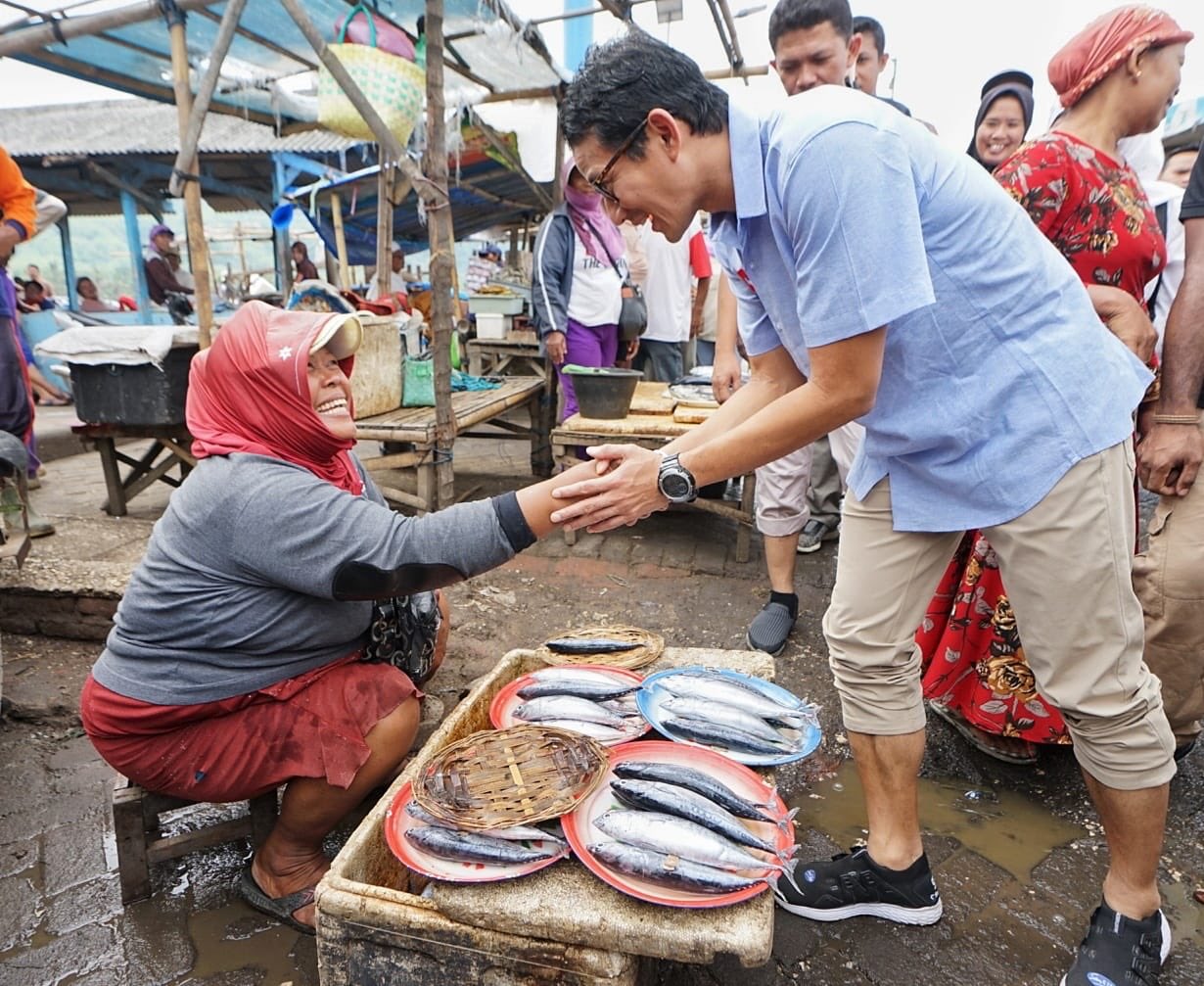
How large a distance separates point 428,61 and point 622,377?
221 cm

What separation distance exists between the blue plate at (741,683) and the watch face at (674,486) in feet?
2.19

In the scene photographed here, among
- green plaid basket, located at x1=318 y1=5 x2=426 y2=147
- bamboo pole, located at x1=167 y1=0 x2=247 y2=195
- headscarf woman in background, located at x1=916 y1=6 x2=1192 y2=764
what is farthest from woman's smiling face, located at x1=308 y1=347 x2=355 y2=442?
bamboo pole, located at x1=167 y1=0 x2=247 y2=195

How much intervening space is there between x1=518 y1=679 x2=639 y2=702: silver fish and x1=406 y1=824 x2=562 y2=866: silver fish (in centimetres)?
71

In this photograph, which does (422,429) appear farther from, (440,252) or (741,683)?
(741,683)

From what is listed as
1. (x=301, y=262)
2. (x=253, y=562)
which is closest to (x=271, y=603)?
(x=253, y=562)

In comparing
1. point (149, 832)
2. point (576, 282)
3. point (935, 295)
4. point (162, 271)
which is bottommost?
point (149, 832)

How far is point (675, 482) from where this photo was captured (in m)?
2.13

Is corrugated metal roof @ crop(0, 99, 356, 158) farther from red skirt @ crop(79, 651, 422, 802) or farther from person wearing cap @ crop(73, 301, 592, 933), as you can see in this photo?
red skirt @ crop(79, 651, 422, 802)

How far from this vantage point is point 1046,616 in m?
1.87

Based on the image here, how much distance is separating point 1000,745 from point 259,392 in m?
3.02

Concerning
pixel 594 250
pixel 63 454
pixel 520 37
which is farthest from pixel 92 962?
pixel 63 454

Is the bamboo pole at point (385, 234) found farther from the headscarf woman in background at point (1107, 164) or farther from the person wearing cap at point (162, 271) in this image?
the person wearing cap at point (162, 271)

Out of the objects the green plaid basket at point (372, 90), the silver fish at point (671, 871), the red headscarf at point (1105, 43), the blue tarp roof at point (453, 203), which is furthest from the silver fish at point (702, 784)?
the blue tarp roof at point (453, 203)

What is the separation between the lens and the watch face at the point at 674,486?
2.12 m
